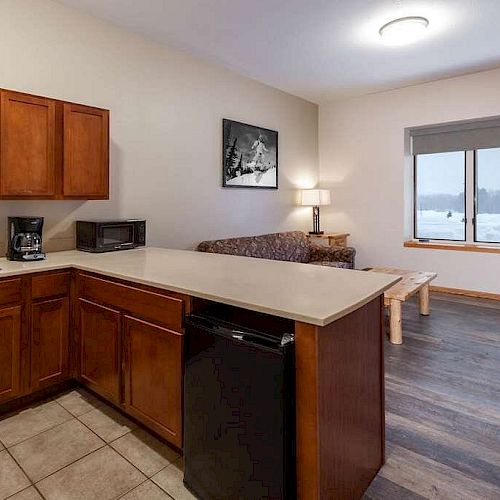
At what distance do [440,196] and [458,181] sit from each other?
295 millimetres

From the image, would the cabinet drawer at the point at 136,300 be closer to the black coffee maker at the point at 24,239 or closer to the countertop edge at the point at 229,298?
the countertop edge at the point at 229,298

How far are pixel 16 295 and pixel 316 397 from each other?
5.85 ft

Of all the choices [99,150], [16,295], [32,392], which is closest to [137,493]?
[32,392]

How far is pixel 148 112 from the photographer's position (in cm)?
356

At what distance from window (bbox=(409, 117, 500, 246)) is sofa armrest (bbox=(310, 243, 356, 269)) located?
1.40m

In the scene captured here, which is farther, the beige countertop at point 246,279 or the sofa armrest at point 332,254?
the sofa armrest at point 332,254

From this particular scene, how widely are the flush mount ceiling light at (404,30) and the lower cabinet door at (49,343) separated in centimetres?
336

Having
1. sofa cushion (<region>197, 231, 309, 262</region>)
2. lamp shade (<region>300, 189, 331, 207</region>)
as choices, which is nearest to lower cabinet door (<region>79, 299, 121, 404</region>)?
sofa cushion (<region>197, 231, 309, 262</region>)

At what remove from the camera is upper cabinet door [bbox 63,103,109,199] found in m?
2.61

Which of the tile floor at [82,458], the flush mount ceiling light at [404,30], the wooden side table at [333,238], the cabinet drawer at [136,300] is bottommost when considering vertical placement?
the tile floor at [82,458]

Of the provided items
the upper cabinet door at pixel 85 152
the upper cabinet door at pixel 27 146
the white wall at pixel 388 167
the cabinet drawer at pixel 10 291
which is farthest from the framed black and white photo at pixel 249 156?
the cabinet drawer at pixel 10 291

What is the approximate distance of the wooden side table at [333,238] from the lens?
18.1 feet

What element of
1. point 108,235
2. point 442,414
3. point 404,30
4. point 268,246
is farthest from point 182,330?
point 404,30

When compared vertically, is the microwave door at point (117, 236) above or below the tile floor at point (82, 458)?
above
